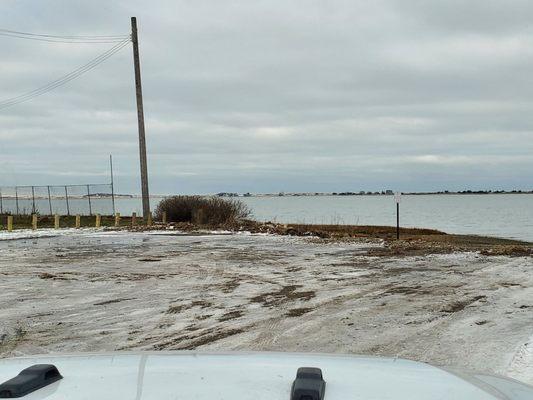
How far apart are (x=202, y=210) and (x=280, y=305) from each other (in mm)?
25078

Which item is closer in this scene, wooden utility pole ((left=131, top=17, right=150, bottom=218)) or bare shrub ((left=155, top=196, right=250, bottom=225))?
wooden utility pole ((left=131, top=17, right=150, bottom=218))

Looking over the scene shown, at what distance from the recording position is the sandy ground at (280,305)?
6.54 m

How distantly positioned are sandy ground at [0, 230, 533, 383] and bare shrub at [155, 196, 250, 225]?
16955 millimetres

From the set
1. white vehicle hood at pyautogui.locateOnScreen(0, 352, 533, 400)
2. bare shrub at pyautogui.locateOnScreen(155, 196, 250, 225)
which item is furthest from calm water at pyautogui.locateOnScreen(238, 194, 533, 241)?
white vehicle hood at pyautogui.locateOnScreen(0, 352, 533, 400)

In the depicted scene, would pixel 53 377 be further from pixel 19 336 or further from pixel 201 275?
pixel 201 275

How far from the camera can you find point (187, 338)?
6.79 meters

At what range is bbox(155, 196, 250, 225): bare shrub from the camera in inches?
1310

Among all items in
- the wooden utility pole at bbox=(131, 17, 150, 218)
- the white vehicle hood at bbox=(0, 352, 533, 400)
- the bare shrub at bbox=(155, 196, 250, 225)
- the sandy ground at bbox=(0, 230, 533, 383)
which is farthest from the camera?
the bare shrub at bbox=(155, 196, 250, 225)

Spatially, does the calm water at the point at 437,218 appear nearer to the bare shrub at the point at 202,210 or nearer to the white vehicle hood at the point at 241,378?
the bare shrub at the point at 202,210

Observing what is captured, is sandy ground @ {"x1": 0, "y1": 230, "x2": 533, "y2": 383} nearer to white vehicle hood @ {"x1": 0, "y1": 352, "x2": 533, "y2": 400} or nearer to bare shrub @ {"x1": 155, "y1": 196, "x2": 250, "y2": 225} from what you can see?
white vehicle hood @ {"x1": 0, "y1": 352, "x2": 533, "y2": 400}

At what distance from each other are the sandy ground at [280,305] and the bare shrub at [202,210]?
16955 millimetres

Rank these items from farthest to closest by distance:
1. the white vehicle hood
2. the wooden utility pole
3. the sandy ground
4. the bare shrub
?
the bare shrub, the wooden utility pole, the sandy ground, the white vehicle hood

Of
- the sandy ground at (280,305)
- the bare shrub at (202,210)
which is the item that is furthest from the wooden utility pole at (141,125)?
the sandy ground at (280,305)

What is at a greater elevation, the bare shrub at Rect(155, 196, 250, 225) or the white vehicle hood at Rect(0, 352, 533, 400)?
the bare shrub at Rect(155, 196, 250, 225)
